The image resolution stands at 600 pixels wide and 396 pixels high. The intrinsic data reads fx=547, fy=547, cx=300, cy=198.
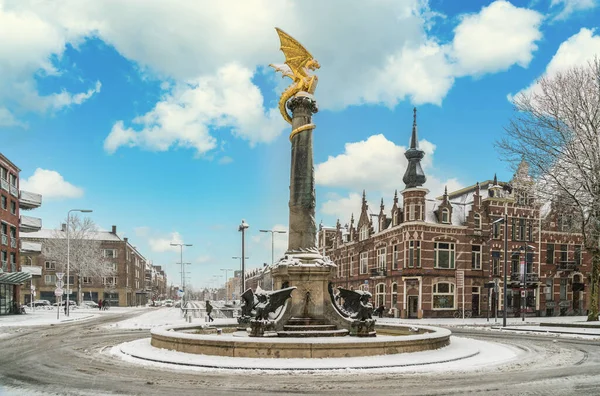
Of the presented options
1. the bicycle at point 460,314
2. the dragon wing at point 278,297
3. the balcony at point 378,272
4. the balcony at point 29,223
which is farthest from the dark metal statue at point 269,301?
the balcony at point 29,223

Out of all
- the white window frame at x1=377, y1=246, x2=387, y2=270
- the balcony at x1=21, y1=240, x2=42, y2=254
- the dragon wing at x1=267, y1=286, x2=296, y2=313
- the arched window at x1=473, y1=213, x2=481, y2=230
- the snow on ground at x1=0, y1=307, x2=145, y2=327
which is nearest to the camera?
the dragon wing at x1=267, y1=286, x2=296, y2=313

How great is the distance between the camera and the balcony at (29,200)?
185 feet

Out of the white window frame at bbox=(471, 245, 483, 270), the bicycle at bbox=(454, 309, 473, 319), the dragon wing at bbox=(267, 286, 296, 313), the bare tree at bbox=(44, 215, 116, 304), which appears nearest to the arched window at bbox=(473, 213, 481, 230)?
the white window frame at bbox=(471, 245, 483, 270)

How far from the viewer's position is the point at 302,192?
60.2 ft

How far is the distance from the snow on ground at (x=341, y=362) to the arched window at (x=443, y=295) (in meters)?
32.7

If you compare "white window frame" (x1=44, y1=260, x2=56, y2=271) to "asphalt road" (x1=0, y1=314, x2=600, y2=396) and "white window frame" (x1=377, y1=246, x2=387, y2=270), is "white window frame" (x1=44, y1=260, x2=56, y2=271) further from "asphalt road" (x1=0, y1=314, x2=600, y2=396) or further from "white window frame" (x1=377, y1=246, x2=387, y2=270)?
"asphalt road" (x1=0, y1=314, x2=600, y2=396)

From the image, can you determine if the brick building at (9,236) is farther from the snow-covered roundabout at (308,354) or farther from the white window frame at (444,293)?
the snow-covered roundabout at (308,354)

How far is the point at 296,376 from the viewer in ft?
40.8

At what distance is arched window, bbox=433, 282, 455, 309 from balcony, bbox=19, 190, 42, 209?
41773 millimetres

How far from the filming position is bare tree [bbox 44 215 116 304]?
248 ft

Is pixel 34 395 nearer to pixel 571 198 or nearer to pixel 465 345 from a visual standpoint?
pixel 465 345

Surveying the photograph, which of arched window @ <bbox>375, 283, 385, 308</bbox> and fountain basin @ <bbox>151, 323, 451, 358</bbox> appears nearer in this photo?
fountain basin @ <bbox>151, 323, 451, 358</bbox>

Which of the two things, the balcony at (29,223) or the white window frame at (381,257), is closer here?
the white window frame at (381,257)

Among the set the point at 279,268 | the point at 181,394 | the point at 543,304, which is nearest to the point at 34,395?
the point at 181,394
